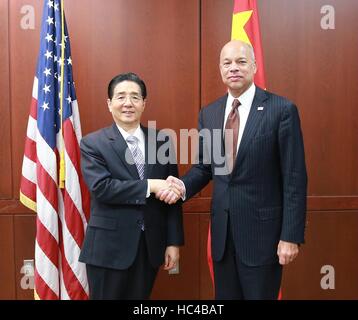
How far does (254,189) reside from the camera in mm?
1720

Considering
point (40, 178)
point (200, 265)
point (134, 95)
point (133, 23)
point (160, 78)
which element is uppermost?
point (133, 23)

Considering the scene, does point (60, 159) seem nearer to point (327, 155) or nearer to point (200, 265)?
point (200, 265)

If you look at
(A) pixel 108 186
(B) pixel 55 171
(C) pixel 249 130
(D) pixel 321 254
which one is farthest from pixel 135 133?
(D) pixel 321 254

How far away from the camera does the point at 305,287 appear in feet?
9.04

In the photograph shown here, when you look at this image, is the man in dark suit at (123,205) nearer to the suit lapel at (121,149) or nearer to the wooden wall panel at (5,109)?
the suit lapel at (121,149)

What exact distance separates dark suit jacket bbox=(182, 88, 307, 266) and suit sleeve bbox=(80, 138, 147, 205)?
391 mm

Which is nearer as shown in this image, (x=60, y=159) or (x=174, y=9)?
(x=60, y=159)

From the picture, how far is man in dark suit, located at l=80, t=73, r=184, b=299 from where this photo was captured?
5.81 ft

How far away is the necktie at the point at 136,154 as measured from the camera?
72.6 inches

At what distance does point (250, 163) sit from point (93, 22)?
4.99ft

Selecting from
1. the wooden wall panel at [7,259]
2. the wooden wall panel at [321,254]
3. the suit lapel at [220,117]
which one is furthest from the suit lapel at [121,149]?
the wooden wall panel at [321,254]

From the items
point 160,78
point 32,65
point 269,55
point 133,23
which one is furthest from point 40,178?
point 269,55

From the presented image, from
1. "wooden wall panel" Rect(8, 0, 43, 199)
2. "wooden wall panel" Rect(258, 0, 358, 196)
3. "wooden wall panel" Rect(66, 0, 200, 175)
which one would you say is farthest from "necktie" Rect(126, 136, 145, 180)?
"wooden wall panel" Rect(258, 0, 358, 196)

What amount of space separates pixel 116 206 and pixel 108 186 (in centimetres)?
13
